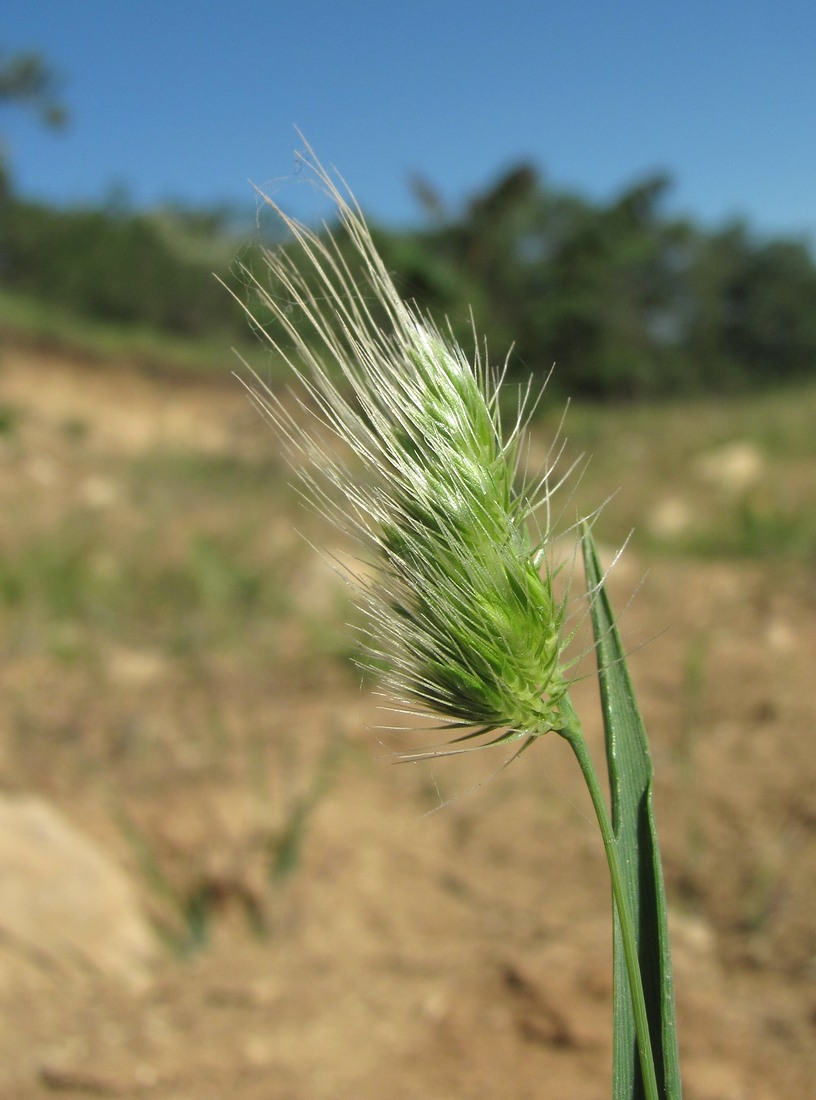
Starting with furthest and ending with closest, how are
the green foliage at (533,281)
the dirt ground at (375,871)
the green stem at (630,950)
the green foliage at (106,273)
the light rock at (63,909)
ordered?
1. the green foliage at (106,273)
2. the green foliage at (533,281)
3. the light rock at (63,909)
4. the dirt ground at (375,871)
5. the green stem at (630,950)

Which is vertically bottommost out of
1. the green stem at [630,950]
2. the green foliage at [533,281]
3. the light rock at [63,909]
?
the light rock at [63,909]

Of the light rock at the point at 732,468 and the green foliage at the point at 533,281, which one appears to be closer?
the green foliage at the point at 533,281

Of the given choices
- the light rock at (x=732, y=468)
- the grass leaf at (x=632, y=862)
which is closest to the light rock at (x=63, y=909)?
the grass leaf at (x=632, y=862)

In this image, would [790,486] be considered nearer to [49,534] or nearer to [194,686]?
[194,686]

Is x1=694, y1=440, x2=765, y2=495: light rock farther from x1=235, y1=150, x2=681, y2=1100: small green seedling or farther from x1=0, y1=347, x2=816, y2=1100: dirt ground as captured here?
x1=235, y1=150, x2=681, y2=1100: small green seedling

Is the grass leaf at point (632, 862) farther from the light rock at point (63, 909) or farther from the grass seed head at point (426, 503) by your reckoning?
the light rock at point (63, 909)

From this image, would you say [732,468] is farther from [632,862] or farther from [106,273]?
[106,273]

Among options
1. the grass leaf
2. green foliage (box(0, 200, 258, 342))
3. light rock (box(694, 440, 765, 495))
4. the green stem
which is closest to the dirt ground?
the grass leaf

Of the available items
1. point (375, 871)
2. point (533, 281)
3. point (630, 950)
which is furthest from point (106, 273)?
point (630, 950)

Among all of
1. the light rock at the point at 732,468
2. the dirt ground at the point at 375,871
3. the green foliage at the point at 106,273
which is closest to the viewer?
the dirt ground at the point at 375,871
